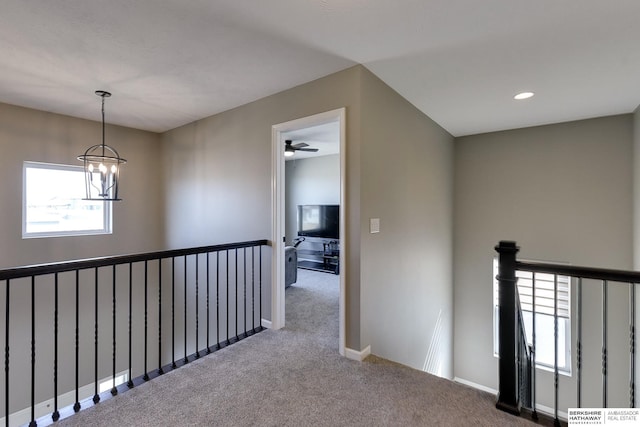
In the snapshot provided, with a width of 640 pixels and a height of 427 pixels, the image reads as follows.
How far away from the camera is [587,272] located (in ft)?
5.33

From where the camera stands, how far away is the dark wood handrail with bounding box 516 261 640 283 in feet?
4.93

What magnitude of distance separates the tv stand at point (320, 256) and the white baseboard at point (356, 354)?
358 cm

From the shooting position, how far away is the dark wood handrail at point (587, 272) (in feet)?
4.93

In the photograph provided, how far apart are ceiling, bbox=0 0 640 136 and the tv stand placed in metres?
3.77

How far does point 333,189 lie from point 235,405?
201 inches

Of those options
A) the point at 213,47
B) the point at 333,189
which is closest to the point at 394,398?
the point at 213,47

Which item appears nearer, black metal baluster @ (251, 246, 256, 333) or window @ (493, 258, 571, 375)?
black metal baluster @ (251, 246, 256, 333)

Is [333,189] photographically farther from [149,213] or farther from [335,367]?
[335,367]

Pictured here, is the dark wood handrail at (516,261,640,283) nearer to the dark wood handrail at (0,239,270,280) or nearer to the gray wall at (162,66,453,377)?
the gray wall at (162,66,453,377)

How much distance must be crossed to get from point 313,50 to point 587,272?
2271 millimetres

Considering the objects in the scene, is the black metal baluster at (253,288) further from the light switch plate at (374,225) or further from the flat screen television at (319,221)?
the flat screen television at (319,221)

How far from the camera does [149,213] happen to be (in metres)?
4.62

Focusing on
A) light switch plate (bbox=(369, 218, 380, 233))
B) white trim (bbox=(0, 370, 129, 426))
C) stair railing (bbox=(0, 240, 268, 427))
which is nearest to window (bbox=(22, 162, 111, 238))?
stair railing (bbox=(0, 240, 268, 427))

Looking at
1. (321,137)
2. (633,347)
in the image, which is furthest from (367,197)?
(321,137)
